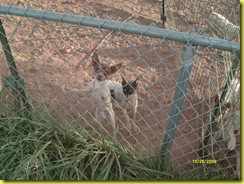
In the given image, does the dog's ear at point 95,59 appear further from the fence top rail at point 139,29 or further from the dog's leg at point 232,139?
the dog's leg at point 232,139

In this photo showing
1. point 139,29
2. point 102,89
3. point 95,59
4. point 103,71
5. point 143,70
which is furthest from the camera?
point 143,70

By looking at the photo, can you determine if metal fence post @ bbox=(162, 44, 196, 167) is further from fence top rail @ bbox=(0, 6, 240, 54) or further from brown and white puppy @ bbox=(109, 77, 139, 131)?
brown and white puppy @ bbox=(109, 77, 139, 131)

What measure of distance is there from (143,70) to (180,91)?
233cm

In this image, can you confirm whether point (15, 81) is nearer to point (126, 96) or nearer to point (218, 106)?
point (126, 96)

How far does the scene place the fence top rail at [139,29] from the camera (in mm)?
1946

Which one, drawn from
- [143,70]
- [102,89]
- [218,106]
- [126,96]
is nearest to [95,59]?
[102,89]

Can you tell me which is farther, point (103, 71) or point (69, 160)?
point (103, 71)

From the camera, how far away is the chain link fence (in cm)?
258

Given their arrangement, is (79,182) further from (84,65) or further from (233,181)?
(84,65)

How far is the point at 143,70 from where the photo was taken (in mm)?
4609

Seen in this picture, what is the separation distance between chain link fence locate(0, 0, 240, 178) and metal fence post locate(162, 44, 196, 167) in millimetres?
30

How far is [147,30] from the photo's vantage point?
2090mm

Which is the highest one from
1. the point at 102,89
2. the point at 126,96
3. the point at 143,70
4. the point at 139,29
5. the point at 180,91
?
the point at 139,29

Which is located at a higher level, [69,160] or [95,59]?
[95,59]
